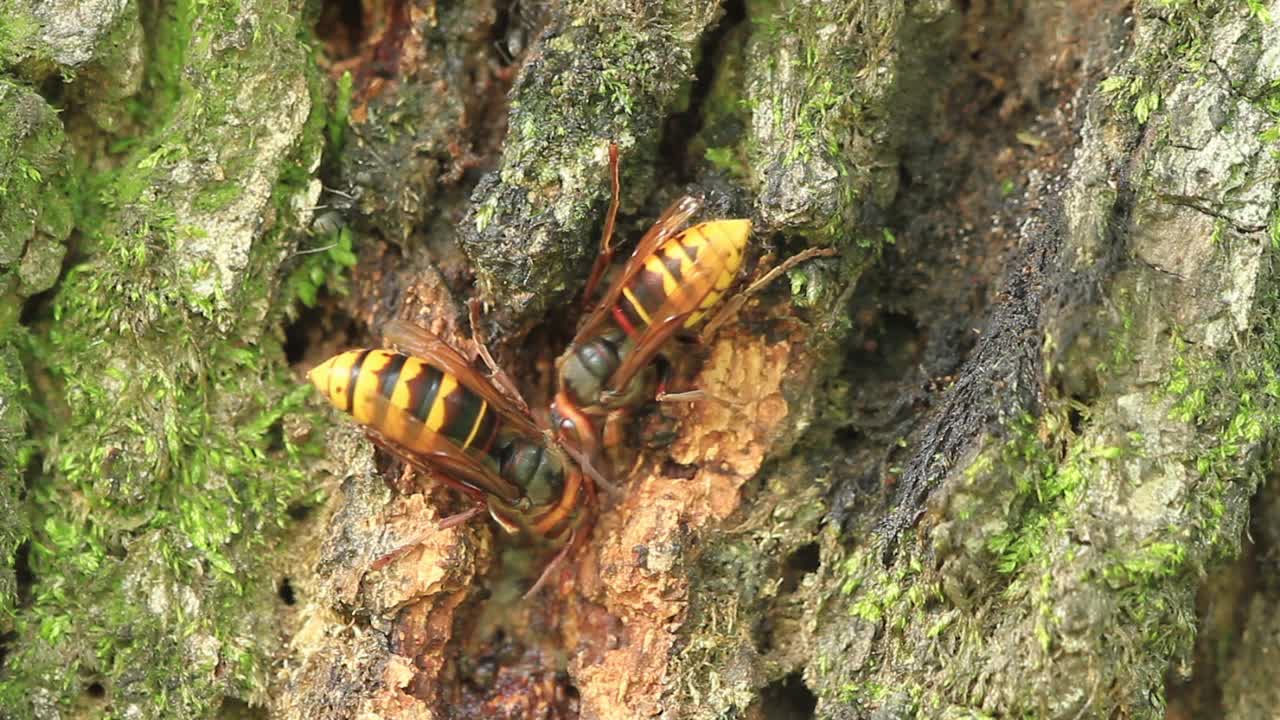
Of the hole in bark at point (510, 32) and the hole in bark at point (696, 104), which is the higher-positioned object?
the hole in bark at point (510, 32)

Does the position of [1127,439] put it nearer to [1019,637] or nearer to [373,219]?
[1019,637]

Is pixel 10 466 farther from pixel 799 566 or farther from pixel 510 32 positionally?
pixel 799 566

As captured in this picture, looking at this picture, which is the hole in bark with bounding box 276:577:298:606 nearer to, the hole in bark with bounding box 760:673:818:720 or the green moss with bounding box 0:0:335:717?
the green moss with bounding box 0:0:335:717

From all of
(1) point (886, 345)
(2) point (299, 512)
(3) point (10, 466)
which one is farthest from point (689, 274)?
(3) point (10, 466)

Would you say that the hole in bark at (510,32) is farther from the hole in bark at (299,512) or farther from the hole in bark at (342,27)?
the hole in bark at (299,512)

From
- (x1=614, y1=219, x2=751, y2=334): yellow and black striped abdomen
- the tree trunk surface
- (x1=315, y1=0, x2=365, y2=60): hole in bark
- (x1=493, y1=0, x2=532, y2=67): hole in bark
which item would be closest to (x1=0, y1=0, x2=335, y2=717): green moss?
the tree trunk surface

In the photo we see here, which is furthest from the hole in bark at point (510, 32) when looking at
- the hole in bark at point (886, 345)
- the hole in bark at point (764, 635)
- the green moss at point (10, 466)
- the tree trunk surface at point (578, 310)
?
the hole in bark at point (764, 635)
